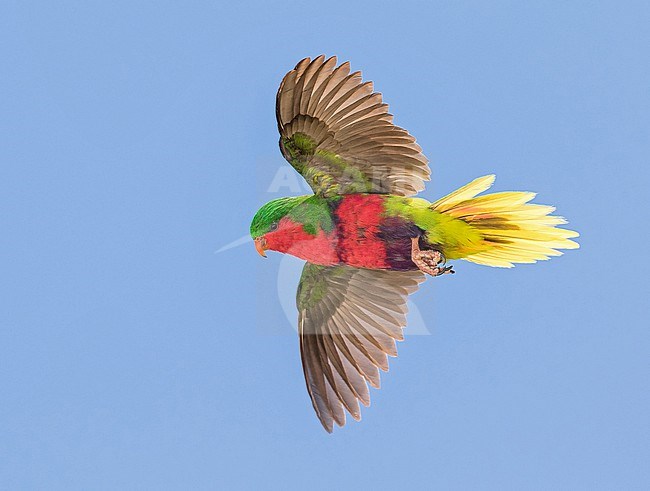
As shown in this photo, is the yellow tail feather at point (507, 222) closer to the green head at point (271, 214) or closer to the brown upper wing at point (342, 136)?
the brown upper wing at point (342, 136)

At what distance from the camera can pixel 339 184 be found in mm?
9297

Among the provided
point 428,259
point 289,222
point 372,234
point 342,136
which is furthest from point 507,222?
point 289,222

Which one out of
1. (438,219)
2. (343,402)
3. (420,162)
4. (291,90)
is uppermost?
(291,90)

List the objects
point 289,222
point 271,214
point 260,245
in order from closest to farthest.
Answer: point 289,222
point 271,214
point 260,245

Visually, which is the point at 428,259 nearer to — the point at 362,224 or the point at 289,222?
the point at 362,224

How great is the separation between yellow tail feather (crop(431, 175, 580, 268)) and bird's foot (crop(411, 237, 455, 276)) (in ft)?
0.86

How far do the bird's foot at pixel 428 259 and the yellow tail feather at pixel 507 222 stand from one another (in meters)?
0.26

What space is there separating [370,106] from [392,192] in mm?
938

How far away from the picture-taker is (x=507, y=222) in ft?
28.3

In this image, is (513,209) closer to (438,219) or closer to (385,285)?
(438,219)

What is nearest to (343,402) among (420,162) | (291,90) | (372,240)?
(372,240)

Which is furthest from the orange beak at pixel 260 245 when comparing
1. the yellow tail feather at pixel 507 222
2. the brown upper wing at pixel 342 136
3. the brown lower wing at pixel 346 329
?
the yellow tail feather at pixel 507 222

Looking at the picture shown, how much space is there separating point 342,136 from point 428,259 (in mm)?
1392

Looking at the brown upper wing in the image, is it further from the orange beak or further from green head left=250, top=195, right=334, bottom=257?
the orange beak
